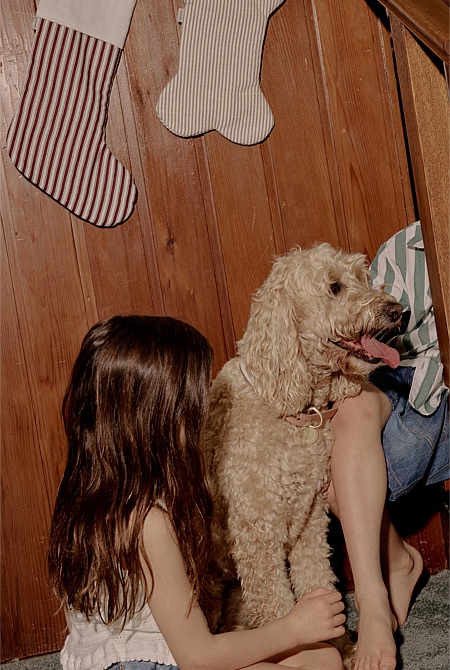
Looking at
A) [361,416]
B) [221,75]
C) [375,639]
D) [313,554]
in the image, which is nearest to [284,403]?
[361,416]

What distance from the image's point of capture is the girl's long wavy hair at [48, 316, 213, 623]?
1.55 metres

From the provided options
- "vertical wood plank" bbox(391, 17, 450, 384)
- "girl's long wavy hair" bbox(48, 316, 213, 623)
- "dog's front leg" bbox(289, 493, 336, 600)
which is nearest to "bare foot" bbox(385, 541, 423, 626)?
"dog's front leg" bbox(289, 493, 336, 600)

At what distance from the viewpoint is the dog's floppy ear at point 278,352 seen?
1852 millimetres

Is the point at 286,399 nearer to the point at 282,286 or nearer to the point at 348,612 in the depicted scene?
the point at 282,286

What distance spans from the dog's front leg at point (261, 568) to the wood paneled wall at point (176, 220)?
2.08 feet

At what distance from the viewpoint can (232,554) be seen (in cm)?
190

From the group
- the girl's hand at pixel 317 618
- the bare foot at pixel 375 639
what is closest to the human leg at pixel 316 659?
the bare foot at pixel 375 639

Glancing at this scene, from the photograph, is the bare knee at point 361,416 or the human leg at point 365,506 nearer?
the human leg at point 365,506

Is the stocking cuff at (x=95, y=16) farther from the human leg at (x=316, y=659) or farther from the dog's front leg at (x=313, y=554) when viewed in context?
the human leg at (x=316, y=659)

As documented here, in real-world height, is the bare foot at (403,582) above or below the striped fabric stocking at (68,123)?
below

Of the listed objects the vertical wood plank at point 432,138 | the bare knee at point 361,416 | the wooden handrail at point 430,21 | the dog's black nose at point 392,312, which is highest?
the wooden handrail at point 430,21

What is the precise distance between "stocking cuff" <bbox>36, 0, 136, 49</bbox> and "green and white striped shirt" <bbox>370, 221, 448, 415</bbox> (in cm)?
99

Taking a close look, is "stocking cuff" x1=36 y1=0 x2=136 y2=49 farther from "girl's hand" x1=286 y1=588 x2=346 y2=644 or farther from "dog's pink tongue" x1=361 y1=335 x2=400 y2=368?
"girl's hand" x1=286 y1=588 x2=346 y2=644

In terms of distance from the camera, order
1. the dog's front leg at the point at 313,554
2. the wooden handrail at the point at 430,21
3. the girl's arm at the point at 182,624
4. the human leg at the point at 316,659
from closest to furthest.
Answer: the wooden handrail at the point at 430,21 < the girl's arm at the point at 182,624 < the human leg at the point at 316,659 < the dog's front leg at the point at 313,554
